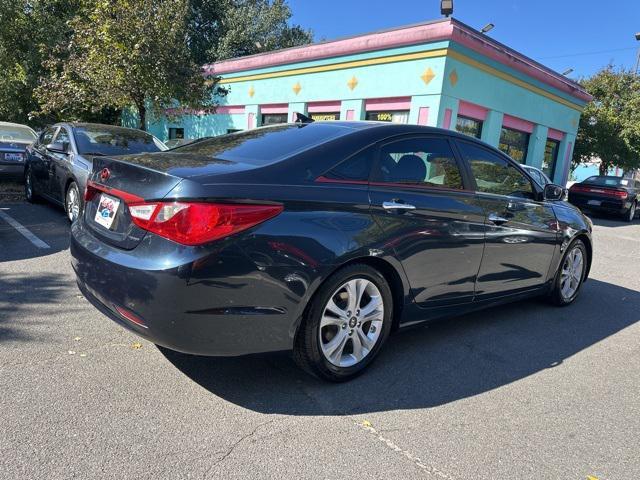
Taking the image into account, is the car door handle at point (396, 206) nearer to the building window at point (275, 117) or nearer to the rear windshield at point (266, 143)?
the rear windshield at point (266, 143)

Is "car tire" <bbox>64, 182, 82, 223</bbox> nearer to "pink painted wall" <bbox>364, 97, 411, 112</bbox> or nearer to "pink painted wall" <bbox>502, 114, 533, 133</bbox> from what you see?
"pink painted wall" <bbox>364, 97, 411, 112</bbox>

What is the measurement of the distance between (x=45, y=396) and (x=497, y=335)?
340 centimetres

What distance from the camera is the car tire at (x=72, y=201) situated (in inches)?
255

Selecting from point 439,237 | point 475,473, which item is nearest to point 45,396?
point 475,473

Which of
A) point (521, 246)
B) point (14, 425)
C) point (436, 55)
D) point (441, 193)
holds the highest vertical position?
point (436, 55)

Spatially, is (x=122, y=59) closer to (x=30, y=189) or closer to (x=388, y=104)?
(x=30, y=189)

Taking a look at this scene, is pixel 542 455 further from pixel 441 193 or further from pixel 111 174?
pixel 111 174

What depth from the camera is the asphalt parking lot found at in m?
2.37

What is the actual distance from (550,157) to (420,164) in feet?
58.9

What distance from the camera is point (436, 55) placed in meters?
12.9

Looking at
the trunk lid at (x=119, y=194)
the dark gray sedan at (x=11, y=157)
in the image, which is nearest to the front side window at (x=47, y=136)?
the dark gray sedan at (x=11, y=157)

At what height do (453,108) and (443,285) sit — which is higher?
(453,108)

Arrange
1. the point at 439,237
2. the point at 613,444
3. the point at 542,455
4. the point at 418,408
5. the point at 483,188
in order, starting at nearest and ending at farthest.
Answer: the point at 542,455, the point at 613,444, the point at 418,408, the point at 439,237, the point at 483,188

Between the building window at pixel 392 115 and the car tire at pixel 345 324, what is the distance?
11344 mm
